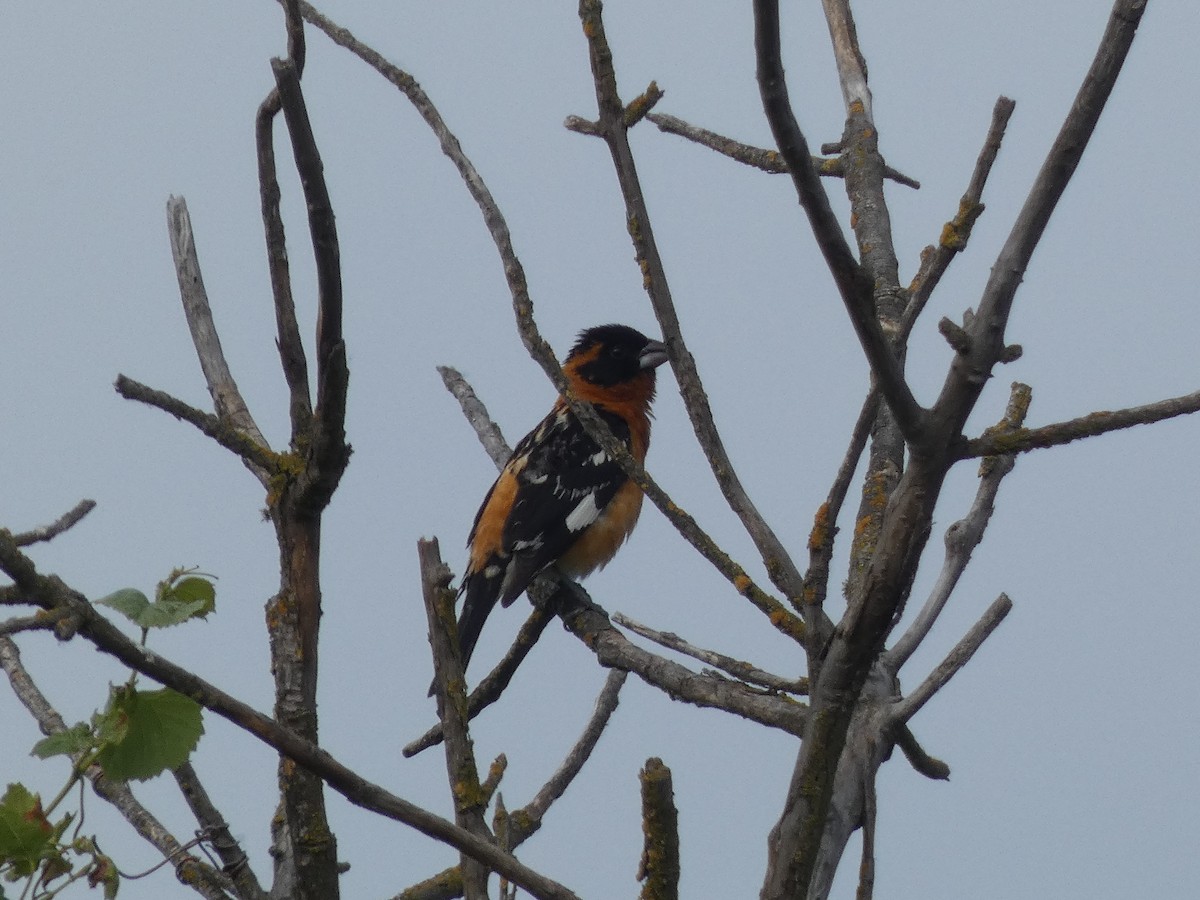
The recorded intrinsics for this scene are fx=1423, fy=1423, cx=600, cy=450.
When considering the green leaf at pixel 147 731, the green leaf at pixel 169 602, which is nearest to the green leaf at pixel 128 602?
the green leaf at pixel 169 602

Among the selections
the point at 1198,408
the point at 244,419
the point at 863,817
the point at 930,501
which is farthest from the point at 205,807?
the point at 1198,408

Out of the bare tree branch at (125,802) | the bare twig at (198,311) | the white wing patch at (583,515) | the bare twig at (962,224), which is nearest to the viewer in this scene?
the bare tree branch at (125,802)

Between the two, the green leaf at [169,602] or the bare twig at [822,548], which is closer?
the green leaf at [169,602]

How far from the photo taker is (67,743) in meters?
1.91

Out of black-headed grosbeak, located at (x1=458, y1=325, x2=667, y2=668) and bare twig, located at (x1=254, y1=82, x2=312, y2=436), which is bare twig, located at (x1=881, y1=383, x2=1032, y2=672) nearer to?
bare twig, located at (x1=254, y1=82, x2=312, y2=436)

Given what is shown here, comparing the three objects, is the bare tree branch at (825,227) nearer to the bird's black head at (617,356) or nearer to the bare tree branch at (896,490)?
the bare tree branch at (896,490)

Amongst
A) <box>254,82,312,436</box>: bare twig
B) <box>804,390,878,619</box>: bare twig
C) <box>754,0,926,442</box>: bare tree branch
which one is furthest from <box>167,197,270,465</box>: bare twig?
<box>754,0,926,442</box>: bare tree branch

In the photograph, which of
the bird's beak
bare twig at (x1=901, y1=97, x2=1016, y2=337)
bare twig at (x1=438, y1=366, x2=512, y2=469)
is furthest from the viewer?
the bird's beak

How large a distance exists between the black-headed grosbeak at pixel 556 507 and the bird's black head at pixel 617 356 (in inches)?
0.5

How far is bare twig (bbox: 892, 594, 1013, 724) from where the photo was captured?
2680mm

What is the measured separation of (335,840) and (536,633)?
239 cm

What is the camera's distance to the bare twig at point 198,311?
3221 millimetres

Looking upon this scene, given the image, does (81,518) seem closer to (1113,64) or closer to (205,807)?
(205,807)

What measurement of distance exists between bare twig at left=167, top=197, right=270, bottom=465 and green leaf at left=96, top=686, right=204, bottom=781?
1.34m
